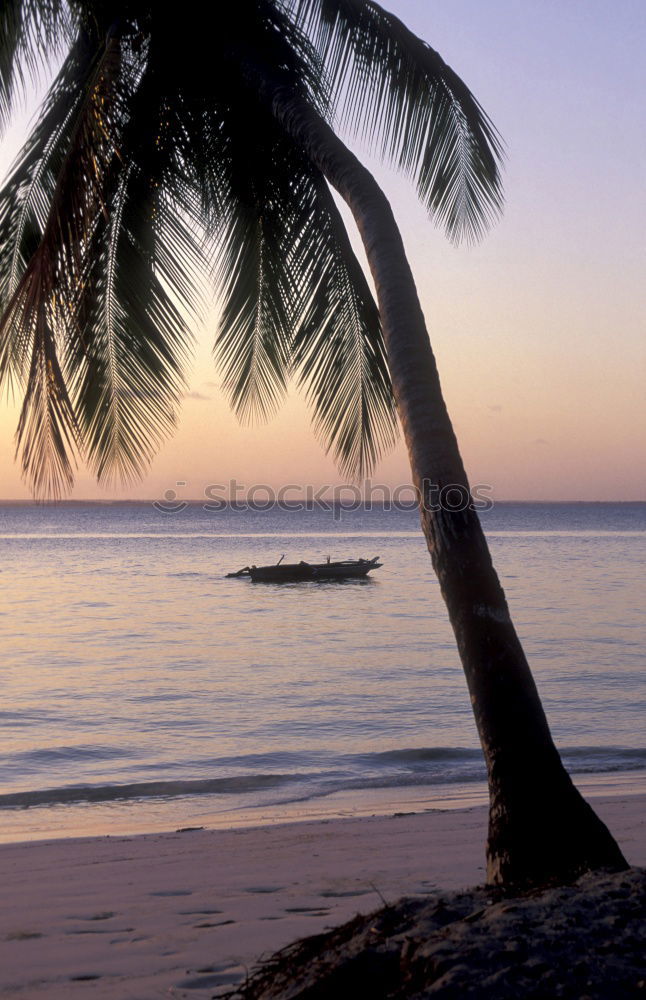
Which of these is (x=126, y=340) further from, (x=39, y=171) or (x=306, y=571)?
(x=306, y=571)

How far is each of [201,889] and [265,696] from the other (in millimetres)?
11686

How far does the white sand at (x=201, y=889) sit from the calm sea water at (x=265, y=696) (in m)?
1.55

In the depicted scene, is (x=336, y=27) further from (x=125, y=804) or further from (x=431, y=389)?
(x=125, y=804)

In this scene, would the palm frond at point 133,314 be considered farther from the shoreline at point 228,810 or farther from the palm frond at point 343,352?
the shoreline at point 228,810

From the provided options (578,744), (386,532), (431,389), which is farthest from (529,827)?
(386,532)

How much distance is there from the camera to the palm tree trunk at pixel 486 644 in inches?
162

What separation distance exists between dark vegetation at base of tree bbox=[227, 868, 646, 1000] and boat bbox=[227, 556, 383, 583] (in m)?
35.6

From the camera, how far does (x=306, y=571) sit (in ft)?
132

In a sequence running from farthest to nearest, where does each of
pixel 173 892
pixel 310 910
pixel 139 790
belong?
1. pixel 139 790
2. pixel 173 892
3. pixel 310 910

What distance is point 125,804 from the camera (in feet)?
32.7

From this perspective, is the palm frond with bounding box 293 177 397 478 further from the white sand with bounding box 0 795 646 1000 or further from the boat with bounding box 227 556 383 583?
the boat with bounding box 227 556 383 583

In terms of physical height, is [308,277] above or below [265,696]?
above

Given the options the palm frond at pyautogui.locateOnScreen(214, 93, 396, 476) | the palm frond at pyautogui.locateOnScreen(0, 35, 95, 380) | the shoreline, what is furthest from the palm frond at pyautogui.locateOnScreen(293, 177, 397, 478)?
the shoreline

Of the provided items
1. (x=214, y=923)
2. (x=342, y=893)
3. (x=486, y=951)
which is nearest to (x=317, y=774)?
(x=342, y=893)
